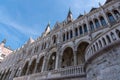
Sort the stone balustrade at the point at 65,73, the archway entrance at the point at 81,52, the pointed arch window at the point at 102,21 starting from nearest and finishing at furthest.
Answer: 1. the stone balustrade at the point at 65,73
2. the pointed arch window at the point at 102,21
3. the archway entrance at the point at 81,52

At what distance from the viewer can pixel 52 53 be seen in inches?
779

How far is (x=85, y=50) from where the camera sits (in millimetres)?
11406

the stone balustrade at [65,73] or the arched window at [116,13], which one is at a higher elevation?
the arched window at [116,13]

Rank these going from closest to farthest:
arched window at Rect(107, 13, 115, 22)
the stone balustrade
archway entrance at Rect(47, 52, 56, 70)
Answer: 1. the stone balustrade
2. arched window at Rect(107, 13, 115, 22)
3. archway entrance at Rect(47, 52, 56, 70)

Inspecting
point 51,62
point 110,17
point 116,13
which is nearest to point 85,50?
point 110,17

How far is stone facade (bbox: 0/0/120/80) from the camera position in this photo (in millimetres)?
6596

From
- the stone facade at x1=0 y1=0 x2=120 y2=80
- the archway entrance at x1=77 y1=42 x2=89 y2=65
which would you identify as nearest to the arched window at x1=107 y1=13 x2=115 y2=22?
the stone facade at x1=0 y1=0 x2=120 y2=80

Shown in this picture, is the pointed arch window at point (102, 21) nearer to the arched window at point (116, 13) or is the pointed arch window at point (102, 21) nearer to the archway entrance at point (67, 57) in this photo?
the arched window at point (116, 13)

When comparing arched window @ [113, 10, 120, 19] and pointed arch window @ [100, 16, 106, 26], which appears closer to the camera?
arched window @ [113, 10, 120, 19]

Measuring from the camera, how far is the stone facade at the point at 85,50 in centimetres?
660

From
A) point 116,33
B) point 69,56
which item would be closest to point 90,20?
point 69,56

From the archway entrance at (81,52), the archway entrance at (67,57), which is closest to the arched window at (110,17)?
the archway entrance at (81,52)

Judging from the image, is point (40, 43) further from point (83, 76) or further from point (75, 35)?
point (83, 76)

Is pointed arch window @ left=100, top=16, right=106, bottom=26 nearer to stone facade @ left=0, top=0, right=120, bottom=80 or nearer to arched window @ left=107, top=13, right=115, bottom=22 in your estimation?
stone facade @ left=0, top=0, right=120, bottom=80
